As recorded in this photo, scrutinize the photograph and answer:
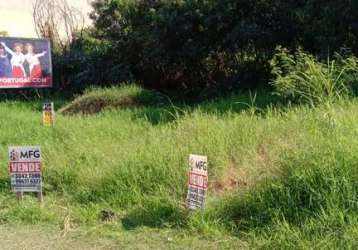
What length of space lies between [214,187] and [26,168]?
1872 millimetres

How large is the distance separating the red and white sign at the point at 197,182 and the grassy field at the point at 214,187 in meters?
0.11

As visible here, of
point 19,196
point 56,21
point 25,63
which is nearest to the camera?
point 19,196

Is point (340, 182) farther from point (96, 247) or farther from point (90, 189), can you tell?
point (90, 189)

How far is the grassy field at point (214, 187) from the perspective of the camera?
14.4ft

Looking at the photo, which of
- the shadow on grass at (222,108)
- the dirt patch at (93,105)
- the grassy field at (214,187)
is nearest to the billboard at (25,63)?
the dirt patch at (93,105)

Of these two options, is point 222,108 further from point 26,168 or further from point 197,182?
point 197,182

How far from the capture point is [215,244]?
4.39m

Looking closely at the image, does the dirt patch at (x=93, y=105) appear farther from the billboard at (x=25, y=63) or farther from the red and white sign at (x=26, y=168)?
the red and white sign at (x=26, y=168)

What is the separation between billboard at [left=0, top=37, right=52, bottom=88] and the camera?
14.1 metres

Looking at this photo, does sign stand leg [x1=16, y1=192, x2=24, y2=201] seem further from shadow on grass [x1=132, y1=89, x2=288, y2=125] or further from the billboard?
the billboard

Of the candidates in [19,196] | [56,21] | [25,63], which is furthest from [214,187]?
[56,21]

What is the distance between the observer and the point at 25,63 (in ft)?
47.3

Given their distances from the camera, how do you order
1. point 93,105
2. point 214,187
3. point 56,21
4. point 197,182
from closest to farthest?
1. point 197,182
2. point 214,187
3. point 93,105
4. point 56,21

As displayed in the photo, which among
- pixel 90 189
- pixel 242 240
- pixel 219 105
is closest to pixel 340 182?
pixel 242 240
